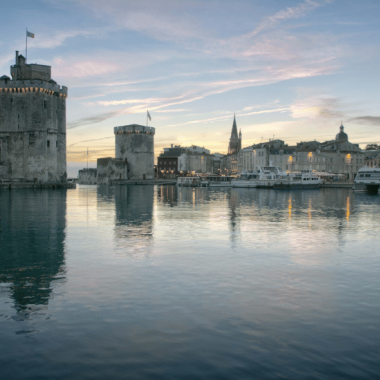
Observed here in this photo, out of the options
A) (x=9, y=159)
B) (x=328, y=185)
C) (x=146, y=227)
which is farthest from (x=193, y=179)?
(x=146, y=227)

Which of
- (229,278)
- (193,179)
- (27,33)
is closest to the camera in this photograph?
(229,278)

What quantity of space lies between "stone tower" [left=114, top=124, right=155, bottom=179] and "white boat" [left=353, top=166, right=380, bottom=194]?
52.3 metres

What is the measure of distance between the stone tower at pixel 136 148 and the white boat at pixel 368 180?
5233cm

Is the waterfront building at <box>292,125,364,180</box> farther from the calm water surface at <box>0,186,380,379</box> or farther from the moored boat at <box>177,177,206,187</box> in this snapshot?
the calm water surface at <box>0,186,380,379</box>

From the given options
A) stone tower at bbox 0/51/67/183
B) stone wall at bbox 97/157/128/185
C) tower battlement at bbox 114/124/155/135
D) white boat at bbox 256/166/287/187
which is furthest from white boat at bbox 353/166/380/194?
stone wall at bbox 97/157/128/185

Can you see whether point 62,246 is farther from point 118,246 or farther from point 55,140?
point 55,140

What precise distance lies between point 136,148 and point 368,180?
5508 cm

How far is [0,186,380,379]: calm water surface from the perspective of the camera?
18.6 ft

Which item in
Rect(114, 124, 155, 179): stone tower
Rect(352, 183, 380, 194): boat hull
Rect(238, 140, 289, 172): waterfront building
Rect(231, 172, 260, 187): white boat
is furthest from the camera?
Rect(238, 140, 289, 172): waterfront building

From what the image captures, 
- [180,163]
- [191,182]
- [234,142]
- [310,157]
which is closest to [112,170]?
[191,182]

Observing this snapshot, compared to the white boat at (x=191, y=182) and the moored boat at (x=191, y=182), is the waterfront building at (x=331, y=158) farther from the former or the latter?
the white boat at (x=191, y=182)

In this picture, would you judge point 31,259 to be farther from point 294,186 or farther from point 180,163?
point 180,163

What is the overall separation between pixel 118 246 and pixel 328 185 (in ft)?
238

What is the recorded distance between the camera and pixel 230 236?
16766 millimetres
